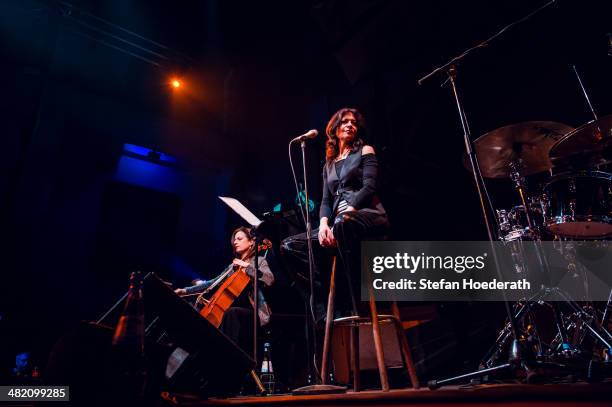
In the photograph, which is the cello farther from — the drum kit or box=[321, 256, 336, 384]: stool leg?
the drum kit

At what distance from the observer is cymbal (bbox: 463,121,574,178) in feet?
10.6

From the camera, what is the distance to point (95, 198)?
7387 mm

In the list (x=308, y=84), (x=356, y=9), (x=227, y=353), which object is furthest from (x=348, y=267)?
(x=308, y=84)

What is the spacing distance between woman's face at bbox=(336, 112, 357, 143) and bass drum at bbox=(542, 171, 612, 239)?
70.2 inches

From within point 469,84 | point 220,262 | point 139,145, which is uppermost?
point 139,145

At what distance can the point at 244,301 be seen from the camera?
15.0 ft

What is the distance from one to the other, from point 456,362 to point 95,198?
6.74m

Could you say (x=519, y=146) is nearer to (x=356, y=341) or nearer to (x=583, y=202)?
(x=583, y=202)

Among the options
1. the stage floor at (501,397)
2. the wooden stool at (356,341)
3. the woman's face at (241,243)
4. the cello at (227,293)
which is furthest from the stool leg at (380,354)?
the woman's face at (241,243)

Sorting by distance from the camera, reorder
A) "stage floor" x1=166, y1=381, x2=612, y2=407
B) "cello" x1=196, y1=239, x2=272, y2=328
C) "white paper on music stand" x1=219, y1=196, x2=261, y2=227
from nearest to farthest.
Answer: "stage floor" x1=166, y1=381, x2=612, y2=407 → "white paper on music stand" x1=219, y1=196, x2=261, y2=227 → "cello" x1=196, y1=239, x2=272, y2=328

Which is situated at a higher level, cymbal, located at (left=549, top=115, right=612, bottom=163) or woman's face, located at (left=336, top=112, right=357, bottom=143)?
woman's face, located at (left=336, top=112, right=357, bottom=143)

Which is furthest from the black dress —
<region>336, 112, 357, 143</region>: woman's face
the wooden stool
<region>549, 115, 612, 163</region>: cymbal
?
<region>549, 115, 612, 163</region>: cymbal

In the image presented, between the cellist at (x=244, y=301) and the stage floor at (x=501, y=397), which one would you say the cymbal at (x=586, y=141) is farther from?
the cellist at (x=244, y=301)

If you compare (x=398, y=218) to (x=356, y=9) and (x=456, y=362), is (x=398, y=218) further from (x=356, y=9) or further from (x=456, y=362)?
(x=356, y=9)
